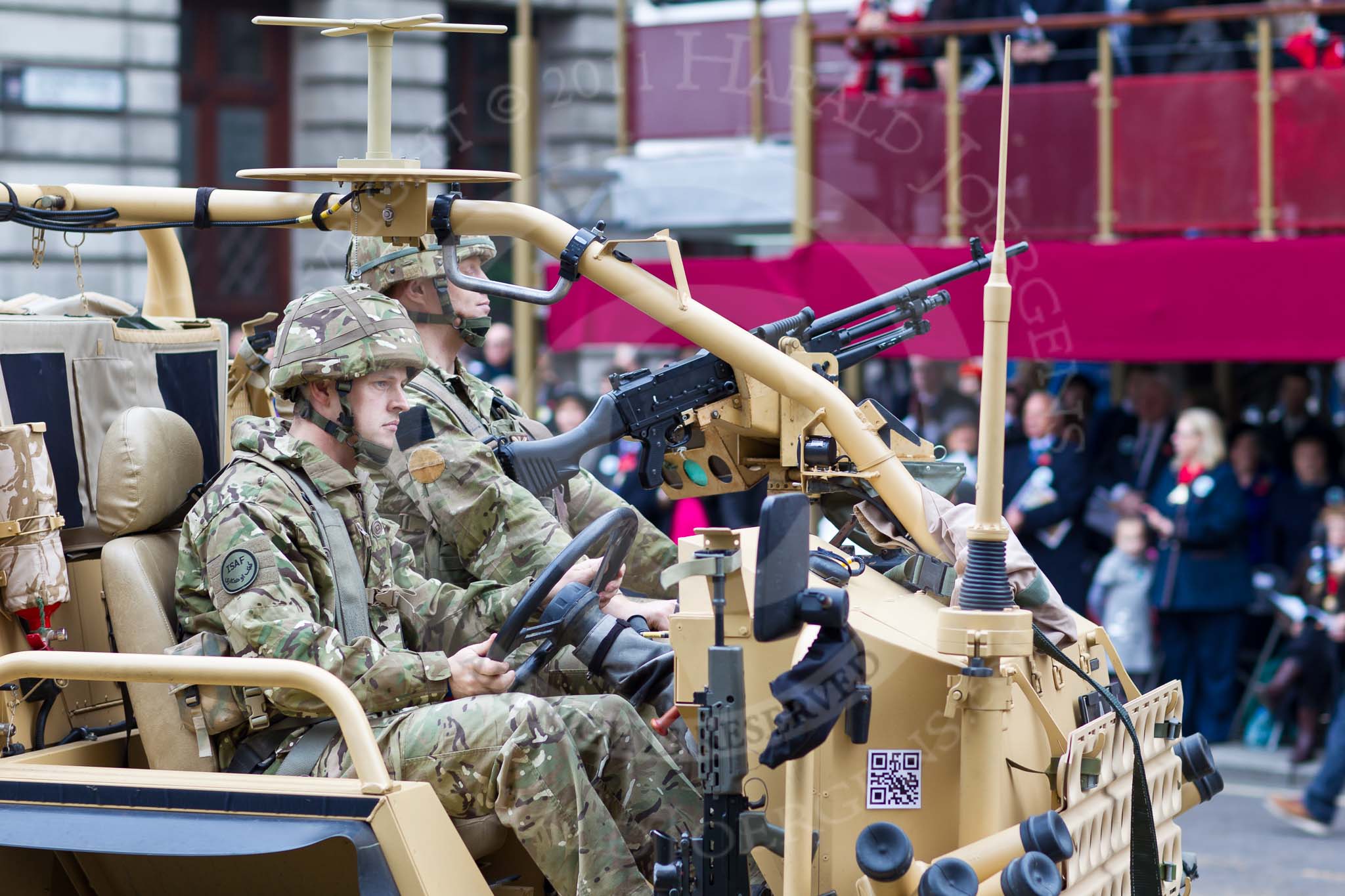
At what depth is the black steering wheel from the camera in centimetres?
362

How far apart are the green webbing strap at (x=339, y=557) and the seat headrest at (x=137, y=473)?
251 millimetres

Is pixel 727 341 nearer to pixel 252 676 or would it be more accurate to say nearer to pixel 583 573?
pixel 583 573

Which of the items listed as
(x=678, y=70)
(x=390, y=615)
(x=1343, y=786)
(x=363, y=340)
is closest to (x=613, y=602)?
(x=390, y=615)

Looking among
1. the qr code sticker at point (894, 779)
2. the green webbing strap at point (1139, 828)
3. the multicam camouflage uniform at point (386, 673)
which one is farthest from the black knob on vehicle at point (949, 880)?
the multicam camouflage uniform at point (386, 673)

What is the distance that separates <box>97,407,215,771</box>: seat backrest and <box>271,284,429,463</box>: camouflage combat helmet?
1.00 feet

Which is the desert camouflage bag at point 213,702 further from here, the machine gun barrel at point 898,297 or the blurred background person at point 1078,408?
the blurred background person at point 1078,408

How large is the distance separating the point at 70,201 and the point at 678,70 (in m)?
8.80

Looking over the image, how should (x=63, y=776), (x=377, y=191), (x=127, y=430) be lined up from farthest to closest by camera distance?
(x=127, y=430) < (x=377, y=191) < (x=63, y=776)

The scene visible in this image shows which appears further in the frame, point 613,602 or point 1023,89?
point 1023,89

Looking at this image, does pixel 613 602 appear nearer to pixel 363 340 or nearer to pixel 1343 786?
pixel 363 340

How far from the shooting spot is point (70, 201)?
4.14m

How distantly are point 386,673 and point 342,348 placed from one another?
0.71m

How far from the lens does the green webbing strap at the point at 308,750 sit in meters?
3.69

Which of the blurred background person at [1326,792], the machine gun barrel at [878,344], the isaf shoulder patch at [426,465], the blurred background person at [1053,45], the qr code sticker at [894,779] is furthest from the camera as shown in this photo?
the blurred background person at [1053,45]
